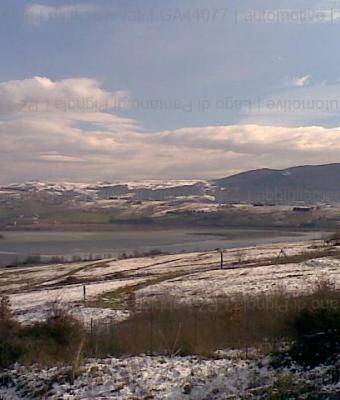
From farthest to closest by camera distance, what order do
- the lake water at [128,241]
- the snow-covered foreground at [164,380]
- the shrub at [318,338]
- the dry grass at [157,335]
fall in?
the lake water at [128,241]
the dry grass at [157,335]
the shrub at [318,338]
the snow-covered foreground at [164,380]

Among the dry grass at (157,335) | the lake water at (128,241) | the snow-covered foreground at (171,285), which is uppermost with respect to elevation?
the dry grass at (157,335)

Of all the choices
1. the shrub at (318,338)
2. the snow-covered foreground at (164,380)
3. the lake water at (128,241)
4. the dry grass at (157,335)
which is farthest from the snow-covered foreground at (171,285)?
the lake water at (128,241)

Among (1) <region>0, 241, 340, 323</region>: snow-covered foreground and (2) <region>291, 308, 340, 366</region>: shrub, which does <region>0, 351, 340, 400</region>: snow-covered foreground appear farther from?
(1) <region>0, 241, 340, 323</region>: snow-covered foreground

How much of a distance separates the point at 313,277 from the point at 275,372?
2220 centimetres

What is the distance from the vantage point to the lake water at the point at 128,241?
351 ft

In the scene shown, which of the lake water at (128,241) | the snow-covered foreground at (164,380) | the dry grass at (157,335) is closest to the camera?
the snow-covered foreground at (164,380)

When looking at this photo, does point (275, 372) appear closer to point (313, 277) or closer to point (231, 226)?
point (313, 277)

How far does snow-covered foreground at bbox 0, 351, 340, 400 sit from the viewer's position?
46.6 ft

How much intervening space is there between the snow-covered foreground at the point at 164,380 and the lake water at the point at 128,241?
79689 millimetres

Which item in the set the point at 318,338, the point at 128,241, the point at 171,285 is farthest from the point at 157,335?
the point at 128,241

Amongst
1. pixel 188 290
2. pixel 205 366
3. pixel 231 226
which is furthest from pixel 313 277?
pixel 231 226

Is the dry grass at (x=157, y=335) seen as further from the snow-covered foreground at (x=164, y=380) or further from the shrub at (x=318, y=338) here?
the snow-covered foreground at (x=164, y=380)

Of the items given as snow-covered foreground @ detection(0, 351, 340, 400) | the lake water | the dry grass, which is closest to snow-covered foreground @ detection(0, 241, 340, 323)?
the dry grass

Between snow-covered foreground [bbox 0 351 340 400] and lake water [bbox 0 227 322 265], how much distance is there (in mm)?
79689
